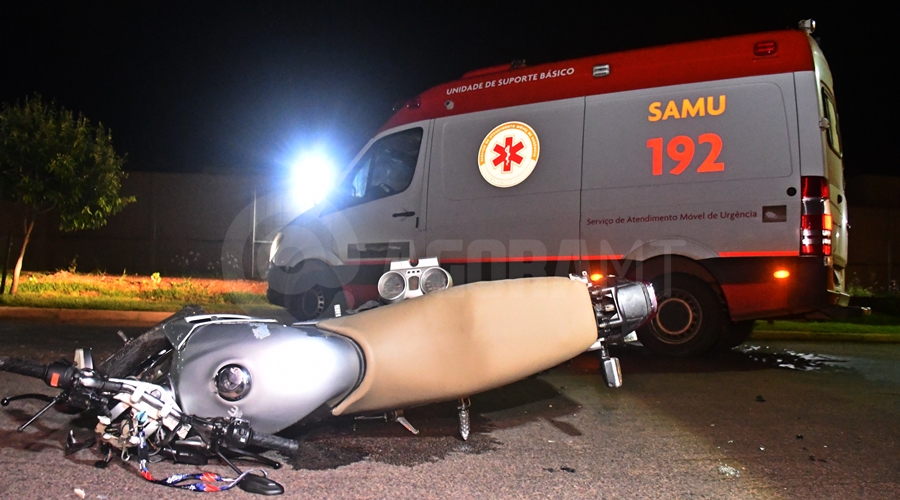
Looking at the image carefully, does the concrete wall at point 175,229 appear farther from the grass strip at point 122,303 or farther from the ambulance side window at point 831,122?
the ambulance side window at point 831,122

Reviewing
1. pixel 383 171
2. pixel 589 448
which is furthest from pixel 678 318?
pixel 383 171

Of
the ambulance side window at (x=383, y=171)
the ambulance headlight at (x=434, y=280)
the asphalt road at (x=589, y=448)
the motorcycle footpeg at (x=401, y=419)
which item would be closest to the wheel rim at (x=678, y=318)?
the asphalt road at (x=589, y=448)

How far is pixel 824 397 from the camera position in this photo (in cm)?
536

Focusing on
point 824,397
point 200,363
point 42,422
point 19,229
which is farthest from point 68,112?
point 824,397

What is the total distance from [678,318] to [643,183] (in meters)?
1.34

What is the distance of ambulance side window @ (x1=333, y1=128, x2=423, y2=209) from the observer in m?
7.75

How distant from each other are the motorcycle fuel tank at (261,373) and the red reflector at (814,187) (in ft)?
14.0

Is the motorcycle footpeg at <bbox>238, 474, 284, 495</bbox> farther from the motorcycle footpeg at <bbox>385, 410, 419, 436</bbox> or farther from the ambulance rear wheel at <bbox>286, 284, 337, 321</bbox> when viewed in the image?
the ambulance rear wheel at <bbox>286, 284, 337, 321</bbox>

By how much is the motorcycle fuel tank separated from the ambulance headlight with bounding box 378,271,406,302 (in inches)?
28.8

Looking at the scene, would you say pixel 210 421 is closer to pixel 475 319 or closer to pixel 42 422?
pixel 475 319

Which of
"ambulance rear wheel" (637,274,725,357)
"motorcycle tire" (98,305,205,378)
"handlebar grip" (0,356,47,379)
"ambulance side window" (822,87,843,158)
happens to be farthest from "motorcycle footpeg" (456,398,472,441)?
"ambulance side window" (822,87,843,158)

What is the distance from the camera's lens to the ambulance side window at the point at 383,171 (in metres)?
7.75

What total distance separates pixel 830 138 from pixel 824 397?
92.1 inches

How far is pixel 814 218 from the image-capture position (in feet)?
19.0
